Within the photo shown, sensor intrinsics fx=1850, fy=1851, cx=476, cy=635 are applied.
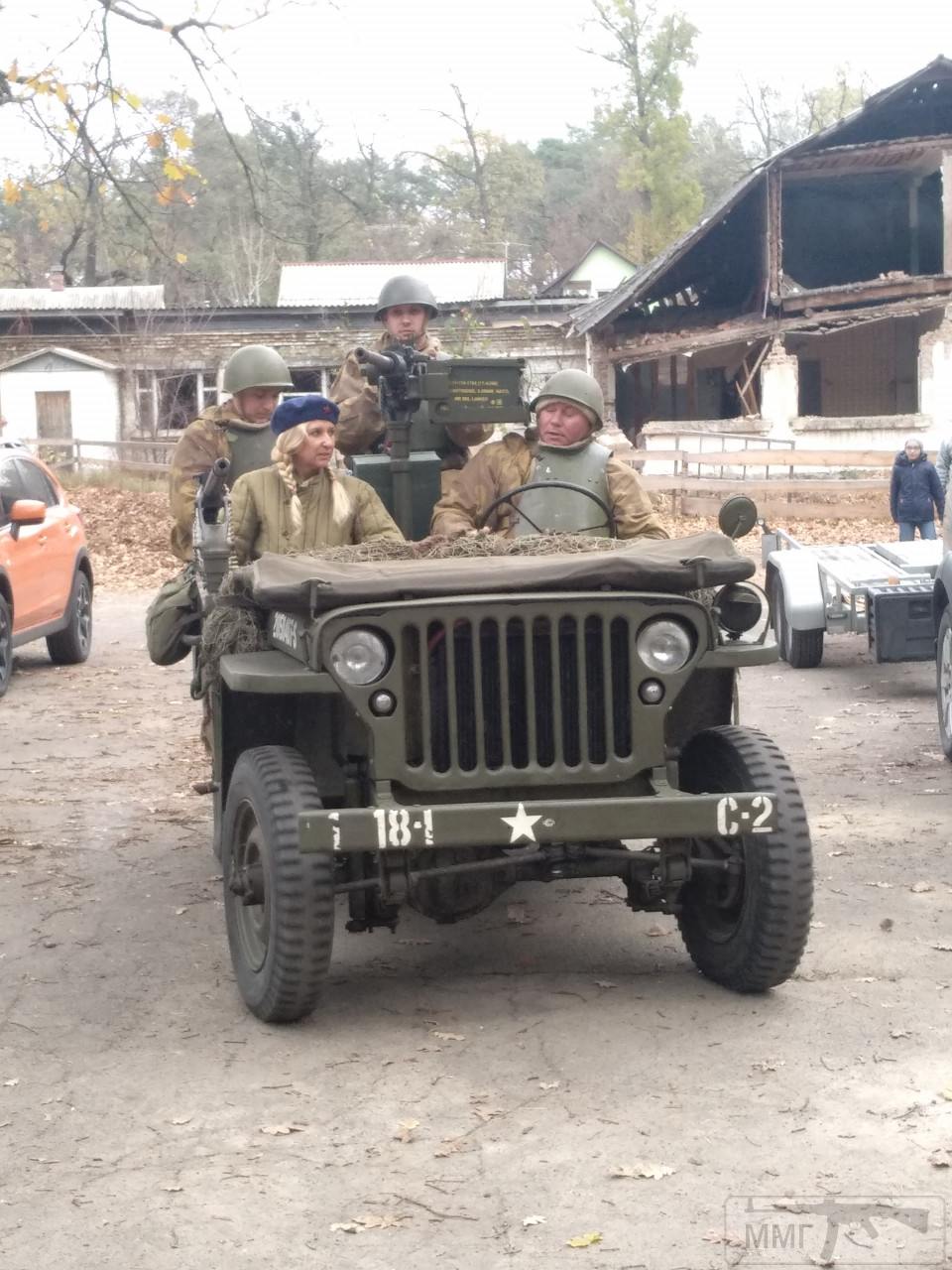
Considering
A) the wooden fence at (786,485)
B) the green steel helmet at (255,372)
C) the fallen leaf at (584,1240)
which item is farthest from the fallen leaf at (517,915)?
the wooden fence at (786,485)

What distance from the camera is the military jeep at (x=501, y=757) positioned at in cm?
526

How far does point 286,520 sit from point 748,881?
256 centimetres

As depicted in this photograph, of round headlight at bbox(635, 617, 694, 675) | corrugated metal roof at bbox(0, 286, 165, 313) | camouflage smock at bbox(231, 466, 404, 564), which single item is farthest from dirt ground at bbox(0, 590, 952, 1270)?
corrugated metal roof at bbox(0, 286, 165, 313)

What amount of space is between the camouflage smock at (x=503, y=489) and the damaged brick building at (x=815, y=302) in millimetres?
26612

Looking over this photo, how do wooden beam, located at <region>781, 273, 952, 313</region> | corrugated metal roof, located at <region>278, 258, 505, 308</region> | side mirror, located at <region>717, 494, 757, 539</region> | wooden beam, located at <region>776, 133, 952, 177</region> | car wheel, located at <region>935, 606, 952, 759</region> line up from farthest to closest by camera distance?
corrugated metal roof, located at <region>278, 258, 505, 308</region> → wooden beam, located at <region>781, 273, 952, 313</region> → wooden beam, located at <region>776, 133, 952, 177</region> → car wheel, located at <region>935, 606, 952, 759</region> → side mirror, located at <region>717, 494, 757, 539</region>

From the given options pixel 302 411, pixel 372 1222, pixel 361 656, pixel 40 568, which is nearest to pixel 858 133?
pixel 40 568

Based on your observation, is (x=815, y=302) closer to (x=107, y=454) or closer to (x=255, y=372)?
(x=107, y=454)

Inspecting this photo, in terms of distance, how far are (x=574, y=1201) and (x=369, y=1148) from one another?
24.0 inches

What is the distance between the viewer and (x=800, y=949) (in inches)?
217

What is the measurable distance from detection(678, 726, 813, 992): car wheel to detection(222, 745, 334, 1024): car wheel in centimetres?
121

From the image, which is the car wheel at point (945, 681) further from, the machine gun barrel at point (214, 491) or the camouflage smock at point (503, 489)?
the machine gun barrel at point (214, 491)

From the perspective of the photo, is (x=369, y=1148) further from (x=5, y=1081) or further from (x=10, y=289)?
(x=10, y=289)

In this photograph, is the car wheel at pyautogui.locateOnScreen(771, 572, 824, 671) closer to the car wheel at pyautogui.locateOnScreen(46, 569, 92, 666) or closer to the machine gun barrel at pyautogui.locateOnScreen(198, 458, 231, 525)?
the car wheel at pyautogui.locateOnScreen(46, 569, 92, 666)

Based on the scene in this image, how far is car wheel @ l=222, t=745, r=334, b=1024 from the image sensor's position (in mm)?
5254
